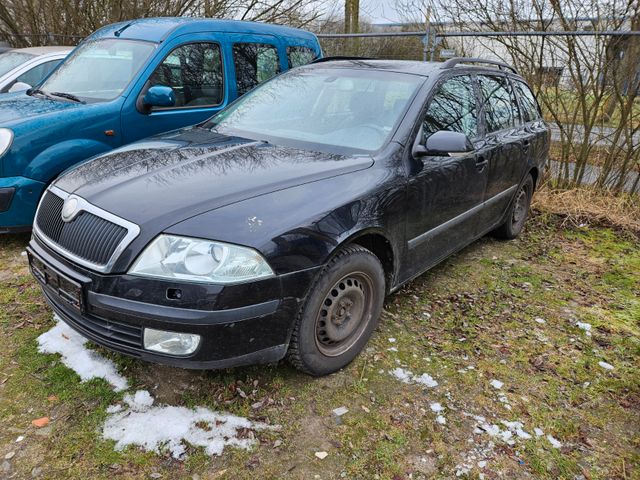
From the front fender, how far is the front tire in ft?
Answer: 9.16

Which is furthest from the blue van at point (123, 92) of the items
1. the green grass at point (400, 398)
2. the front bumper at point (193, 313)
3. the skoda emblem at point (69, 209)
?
the front bumper at point (193, 313)

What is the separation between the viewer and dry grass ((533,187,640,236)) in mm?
6168

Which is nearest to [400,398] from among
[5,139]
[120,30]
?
[5,139]

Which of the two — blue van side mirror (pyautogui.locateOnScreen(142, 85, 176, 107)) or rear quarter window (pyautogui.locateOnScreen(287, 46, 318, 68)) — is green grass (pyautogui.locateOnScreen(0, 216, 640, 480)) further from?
rear quarter window (pyautogui.locateOnScreen(287, 46, 318, 68))

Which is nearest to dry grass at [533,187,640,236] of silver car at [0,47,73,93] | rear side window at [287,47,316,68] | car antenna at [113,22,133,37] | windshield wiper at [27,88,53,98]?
rear side window at [287,47,316,68]

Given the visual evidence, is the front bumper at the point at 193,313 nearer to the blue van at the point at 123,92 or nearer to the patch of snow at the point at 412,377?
the patch of snow at the point at 412,377

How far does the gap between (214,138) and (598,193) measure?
5.66 m

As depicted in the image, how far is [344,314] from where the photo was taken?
286cm

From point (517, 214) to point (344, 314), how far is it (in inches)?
128

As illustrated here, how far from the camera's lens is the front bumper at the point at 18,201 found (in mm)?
3924

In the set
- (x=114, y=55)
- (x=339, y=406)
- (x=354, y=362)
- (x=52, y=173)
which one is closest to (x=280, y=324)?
(x=339, y=406)

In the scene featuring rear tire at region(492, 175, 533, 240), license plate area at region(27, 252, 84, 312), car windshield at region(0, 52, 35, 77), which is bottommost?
rear tire at region(492, 175, 533, 240)

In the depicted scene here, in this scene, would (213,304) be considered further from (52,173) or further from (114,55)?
(114,55)

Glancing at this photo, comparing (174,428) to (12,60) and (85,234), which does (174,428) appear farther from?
(12,60)
